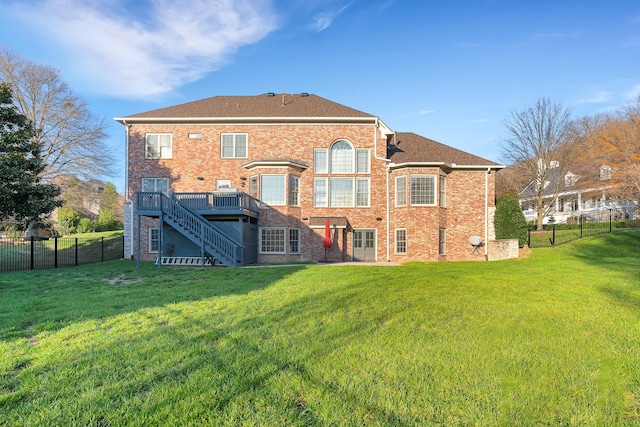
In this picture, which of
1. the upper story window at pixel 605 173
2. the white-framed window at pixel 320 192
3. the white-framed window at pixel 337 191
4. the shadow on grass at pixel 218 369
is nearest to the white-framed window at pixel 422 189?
the white-framed window at pixel 337 191

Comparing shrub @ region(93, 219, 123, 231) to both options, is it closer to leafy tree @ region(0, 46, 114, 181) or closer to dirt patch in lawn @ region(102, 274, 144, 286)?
leafy tree @ region(0, 46, 114, 181)

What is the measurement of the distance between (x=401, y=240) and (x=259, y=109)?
37.4ft

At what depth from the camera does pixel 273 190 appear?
65.5 feet

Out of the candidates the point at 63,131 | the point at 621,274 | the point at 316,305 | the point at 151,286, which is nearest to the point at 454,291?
the point at 316,305

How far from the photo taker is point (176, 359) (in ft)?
13.3

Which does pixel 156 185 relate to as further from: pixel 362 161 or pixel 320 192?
pixel 362 161

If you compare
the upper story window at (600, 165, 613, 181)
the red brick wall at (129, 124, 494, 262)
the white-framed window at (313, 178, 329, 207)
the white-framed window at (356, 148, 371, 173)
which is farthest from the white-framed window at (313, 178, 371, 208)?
the upper story window at (600, 165, 613, 181)

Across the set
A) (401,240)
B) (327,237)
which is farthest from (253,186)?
(401,240)

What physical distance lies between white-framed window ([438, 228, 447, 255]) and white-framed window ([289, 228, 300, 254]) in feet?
26.0

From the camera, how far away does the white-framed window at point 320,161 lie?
20.7 m

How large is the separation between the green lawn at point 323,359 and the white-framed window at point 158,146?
13943 mm

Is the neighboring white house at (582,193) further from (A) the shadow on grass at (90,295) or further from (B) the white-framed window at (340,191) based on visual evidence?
(A) the shadow on grass at (90,295)

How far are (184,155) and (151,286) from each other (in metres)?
12.3

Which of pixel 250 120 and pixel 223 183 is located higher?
pixel 250 120
